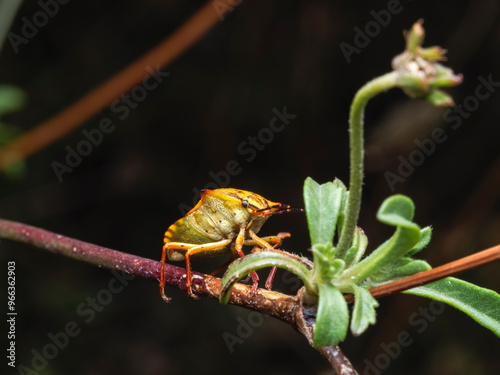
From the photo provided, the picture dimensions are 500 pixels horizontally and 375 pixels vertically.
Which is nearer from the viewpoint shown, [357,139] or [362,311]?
[357,139]

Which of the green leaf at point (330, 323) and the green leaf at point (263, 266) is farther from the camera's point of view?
the green leaf at point (263, 266)

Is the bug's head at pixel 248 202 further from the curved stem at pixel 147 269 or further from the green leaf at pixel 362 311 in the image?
the green leaf at pixel 362 311

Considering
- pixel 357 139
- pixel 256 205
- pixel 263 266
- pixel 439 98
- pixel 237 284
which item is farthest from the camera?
pixel 256 205

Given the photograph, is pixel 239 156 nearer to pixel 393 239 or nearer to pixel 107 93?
pixel 107 93

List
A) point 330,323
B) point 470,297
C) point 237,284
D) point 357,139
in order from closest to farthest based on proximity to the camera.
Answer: point 357,139 < point 330,323 < point 470,297 < point 237,284

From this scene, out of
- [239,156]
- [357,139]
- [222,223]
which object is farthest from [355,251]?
[239,156]

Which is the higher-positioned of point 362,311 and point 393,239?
point 393,239

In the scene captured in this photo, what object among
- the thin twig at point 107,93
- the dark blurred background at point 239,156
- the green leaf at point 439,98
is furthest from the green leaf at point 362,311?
Result: the dark blurred background at point 239,156
